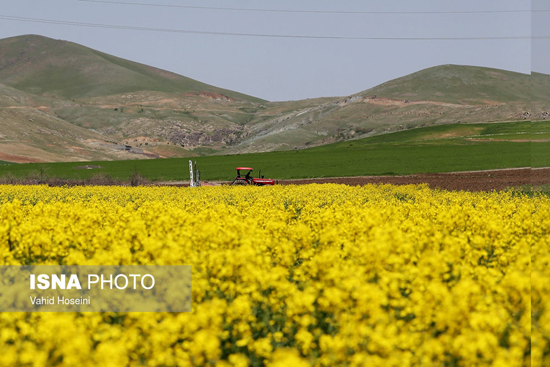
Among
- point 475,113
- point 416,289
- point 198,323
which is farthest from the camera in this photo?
point 475,113

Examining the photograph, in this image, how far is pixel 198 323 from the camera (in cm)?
500

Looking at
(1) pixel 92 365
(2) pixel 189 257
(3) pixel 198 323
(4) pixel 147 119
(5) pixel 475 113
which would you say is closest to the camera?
(1) pixel 92 365

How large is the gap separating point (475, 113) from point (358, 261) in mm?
165599

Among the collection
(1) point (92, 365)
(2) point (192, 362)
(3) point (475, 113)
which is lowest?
(2) point (192, 362)

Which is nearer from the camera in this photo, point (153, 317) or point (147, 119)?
point (153, 317)

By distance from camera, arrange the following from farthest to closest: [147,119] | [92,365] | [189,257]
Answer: [147,119] → [189,257] → [92,365]

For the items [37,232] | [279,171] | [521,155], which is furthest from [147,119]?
[37,232]

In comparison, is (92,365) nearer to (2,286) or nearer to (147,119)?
(2,286)

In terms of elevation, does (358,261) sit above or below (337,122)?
below

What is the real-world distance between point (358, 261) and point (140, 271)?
3.20m

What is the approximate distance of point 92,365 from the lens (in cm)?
426

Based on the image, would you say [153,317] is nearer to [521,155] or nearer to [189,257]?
[189,257]

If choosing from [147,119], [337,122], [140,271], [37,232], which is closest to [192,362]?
[140,271]

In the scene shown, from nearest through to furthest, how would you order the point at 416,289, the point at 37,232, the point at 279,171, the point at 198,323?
the point at 198,323, the point at 416,289, the point at 37,232, the point at 279,171
